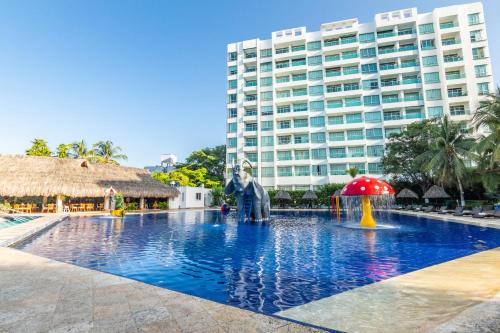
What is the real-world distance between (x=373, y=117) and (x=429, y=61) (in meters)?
11.2

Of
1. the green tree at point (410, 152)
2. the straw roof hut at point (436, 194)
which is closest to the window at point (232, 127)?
the green tree at point (410, 152)

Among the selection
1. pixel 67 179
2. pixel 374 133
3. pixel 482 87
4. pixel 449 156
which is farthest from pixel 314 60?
pixel 67 179

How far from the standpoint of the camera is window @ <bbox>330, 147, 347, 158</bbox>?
40.1 meters

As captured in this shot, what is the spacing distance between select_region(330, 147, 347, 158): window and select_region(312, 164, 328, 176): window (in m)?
2.10

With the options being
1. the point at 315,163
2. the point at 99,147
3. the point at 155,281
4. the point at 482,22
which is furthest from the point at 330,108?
the point at 155,281

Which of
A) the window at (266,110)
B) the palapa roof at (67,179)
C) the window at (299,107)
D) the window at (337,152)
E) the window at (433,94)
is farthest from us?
the window at (266,110)

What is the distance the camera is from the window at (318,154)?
135 ft

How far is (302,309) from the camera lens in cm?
360

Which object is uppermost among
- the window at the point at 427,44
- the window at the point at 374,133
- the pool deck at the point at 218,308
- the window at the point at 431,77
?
the window at the point at 427,44

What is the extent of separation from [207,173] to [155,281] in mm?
44966

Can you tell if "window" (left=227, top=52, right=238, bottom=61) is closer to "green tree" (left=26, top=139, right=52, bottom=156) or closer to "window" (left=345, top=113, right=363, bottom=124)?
"window" (left=345, top=113, right=363, bottom=124)

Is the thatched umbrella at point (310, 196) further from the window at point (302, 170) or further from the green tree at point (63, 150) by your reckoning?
the green tree at point (63, 150)

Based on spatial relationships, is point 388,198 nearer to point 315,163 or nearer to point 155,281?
point 315,163

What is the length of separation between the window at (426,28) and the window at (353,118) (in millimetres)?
15139
